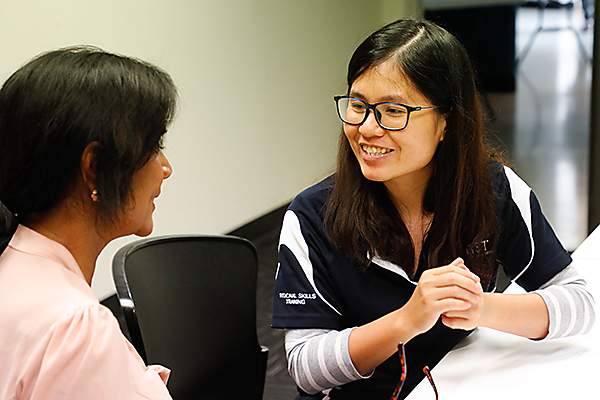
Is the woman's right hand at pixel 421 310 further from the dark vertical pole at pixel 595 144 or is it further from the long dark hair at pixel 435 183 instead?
the dark vertical pole at pixel 595 144

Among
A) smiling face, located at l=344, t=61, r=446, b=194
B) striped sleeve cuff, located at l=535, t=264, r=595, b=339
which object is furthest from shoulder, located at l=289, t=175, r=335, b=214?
striped sleeve cuff, located at l=535, t=264, r=595, b=339

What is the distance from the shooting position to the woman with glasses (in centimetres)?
146

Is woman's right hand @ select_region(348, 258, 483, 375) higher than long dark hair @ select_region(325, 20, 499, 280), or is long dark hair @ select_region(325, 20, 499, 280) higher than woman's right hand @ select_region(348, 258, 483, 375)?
long dark hair @ select_region(325, 20, 499, 280)

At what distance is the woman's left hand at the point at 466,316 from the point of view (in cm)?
137

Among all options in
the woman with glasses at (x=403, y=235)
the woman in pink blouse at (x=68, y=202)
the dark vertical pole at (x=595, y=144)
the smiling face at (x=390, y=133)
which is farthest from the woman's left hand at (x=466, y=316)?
the dark vertical pole at (x=595, y=144)

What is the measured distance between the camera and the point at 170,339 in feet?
4.88

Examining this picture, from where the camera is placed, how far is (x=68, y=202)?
901 millimetres

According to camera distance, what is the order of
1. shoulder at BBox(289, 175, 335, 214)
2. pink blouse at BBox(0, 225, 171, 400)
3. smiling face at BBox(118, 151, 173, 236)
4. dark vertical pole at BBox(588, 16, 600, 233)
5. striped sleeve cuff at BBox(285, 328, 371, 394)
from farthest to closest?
dark vertical pole at BBox(588, 16, 600, 233) → shoulder at BBox(289, 175, 335, 214) → striped sleeve cuff at BBox(285, 328, 371, 394) → smiling face at BBox(118, 151, 173, 236) → pink blouse at BBox(0, 225, 171, 400)

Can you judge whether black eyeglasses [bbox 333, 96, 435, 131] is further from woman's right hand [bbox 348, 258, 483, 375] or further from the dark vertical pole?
the dark vertical pole

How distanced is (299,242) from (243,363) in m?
0.35

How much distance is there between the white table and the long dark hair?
0.19 m

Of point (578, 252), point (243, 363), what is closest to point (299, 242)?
point (243, 363)

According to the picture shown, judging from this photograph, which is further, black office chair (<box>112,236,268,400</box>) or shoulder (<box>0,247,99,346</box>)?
black office chair (<box>112,236,268,400</box>)

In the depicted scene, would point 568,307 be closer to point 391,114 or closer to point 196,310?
point 391,114
